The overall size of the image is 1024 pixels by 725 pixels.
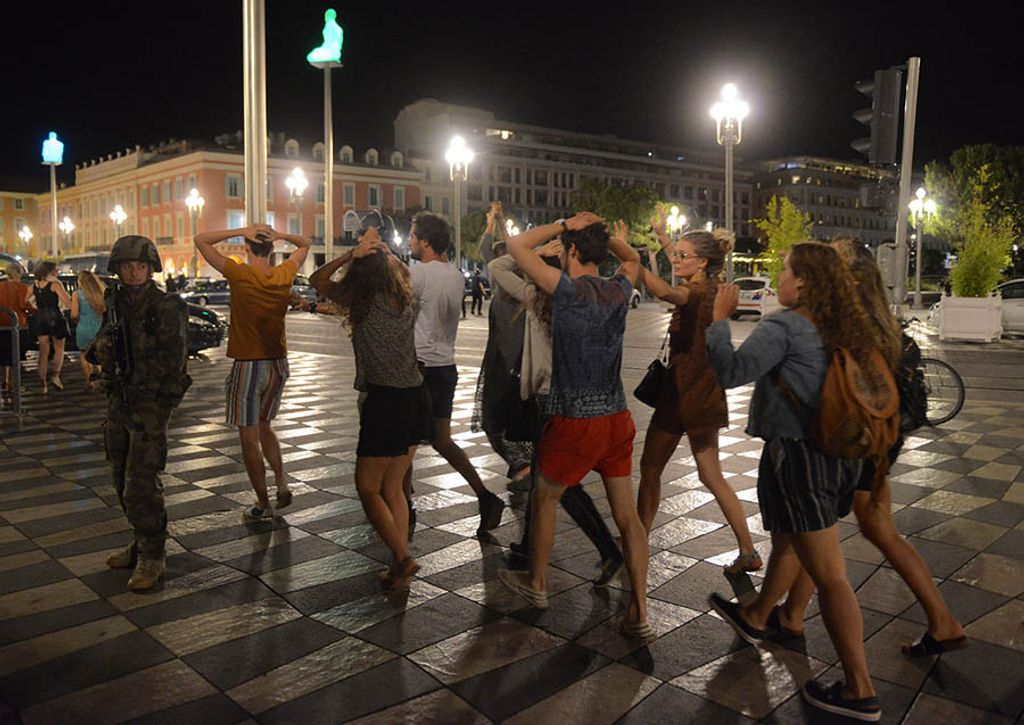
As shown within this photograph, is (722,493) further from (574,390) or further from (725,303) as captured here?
(725,303)

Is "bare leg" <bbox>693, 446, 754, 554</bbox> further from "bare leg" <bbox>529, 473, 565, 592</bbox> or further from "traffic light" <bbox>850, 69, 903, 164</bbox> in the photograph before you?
"traffic light" <bbox>850, 69, 903, 164</bbox>

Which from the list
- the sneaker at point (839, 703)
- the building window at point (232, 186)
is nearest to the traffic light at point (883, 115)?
the sneaker at point (839, 703)

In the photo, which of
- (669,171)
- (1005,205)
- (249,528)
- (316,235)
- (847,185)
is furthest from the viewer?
(847,185)

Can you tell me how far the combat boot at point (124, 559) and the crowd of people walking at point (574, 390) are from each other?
0.01m

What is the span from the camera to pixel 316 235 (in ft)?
227

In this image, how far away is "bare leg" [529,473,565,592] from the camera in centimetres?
368

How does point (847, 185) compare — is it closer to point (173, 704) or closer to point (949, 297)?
point (949, 297)

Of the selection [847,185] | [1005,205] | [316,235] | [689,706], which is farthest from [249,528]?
[847,185]

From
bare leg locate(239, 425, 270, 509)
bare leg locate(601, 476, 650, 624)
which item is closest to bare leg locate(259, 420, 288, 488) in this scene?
bare leg locate(239, 425, 270, 509)

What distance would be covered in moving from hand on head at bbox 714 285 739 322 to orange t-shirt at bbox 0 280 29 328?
395 inches

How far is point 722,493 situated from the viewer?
175 inches

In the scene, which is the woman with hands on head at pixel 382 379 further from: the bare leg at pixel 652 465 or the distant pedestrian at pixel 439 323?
the bare leg at pixel 652 465

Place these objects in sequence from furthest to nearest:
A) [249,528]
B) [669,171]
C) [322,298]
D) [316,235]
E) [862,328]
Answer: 1. [669,171]
2. [316,235]
3. [249,528]
4. [322,298]
5. [862,328]

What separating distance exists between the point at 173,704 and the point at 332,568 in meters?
1.46
